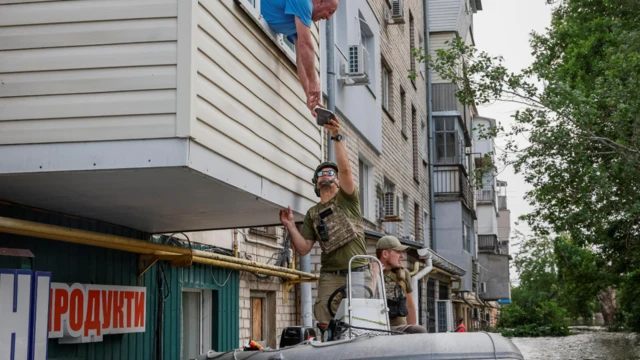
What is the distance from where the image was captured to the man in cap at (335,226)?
686 cm

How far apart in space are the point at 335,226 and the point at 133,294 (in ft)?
8.56

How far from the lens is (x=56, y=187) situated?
6.30m

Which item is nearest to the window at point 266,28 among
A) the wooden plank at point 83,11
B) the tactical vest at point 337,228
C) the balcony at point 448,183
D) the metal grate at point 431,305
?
the wooden plank at point 83,11

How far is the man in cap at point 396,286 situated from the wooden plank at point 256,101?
147 cm

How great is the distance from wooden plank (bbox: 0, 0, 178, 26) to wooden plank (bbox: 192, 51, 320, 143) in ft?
1.53

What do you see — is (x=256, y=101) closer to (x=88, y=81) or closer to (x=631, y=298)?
(x=88, y=81)

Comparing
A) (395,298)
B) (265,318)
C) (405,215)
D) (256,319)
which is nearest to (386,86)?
(405,215)

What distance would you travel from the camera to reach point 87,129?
19.1ft

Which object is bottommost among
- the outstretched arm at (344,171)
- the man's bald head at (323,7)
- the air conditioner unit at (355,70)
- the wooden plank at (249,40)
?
the outstretched arm at (344,171)

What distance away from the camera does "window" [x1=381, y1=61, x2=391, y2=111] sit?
20.6 m

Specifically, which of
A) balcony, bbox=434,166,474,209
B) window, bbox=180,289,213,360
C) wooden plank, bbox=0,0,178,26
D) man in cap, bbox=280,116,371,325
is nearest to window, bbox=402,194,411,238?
balcony, bbox=434,166,474,209

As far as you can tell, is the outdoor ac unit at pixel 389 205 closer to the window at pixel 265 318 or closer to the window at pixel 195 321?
the window at pixel 265 318

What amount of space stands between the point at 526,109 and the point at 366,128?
11.9 ft

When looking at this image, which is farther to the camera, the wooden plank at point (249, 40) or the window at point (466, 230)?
the window at point (466, 230)
